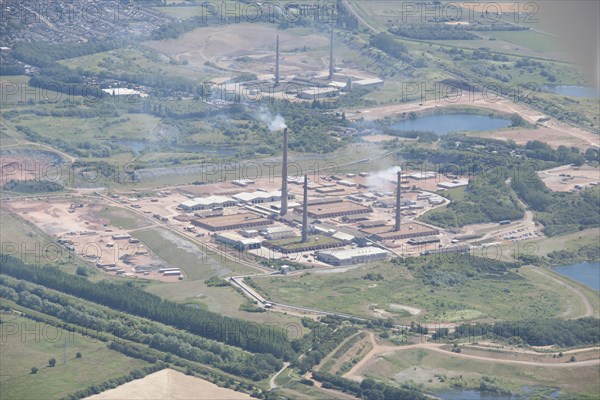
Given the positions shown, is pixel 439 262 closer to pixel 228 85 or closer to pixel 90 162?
pixel 90 162

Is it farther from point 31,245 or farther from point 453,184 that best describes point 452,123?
point 31,245

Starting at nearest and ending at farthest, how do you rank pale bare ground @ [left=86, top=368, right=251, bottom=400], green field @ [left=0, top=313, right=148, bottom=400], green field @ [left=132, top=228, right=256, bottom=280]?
pale bare ground @ [left=86, top=368, right=251, bottom=400] < green field @ [left=0, top=313, right=148, bottom=400] < green field @ [left=132, top=228, right=256, bottom=280]

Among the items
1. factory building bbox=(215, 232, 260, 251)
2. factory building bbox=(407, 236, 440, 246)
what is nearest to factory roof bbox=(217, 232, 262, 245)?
factory building bbox=(215, 232, 260, 251)

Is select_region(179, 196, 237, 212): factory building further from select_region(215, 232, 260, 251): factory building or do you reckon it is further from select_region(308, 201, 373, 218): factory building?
select_region(215, 232, 260, 251): factory building

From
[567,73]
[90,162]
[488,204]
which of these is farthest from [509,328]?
[567,73]

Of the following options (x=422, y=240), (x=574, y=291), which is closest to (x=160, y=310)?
(x=574, y=291)

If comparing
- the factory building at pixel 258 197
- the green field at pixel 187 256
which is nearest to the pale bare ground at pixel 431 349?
the green field at pixel 187 256
